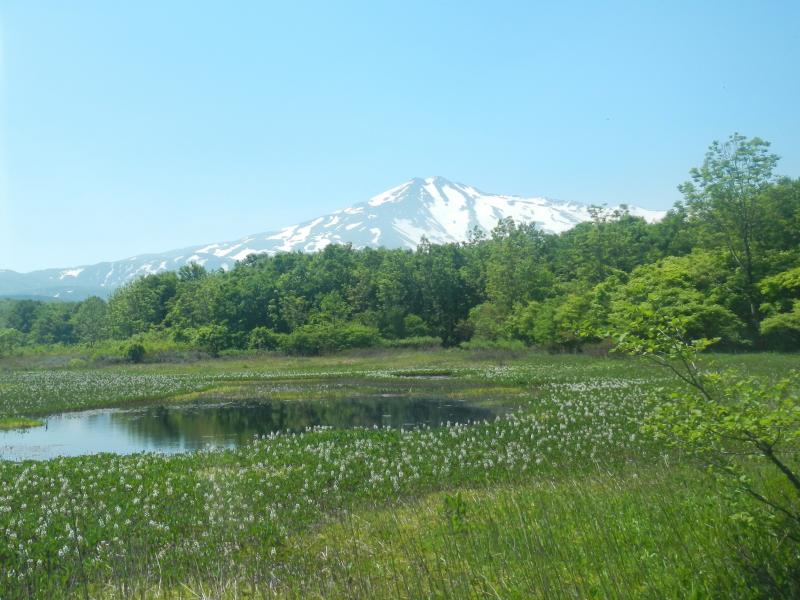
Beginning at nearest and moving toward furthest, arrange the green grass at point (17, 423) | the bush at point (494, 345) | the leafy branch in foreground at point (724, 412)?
the leafy branch in foreground at point (724, 412)
the green grass at point (17, 423)
the bush at point (494, 345)

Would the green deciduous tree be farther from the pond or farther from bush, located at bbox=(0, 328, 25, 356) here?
bush, located at bbox=(0, 328, 25, 356)

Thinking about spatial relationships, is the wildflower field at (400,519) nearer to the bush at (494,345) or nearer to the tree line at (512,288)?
the tree line at (512,288)

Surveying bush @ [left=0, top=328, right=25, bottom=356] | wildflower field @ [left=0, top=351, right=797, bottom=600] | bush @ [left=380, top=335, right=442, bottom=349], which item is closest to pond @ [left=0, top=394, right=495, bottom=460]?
wildflower field @ [left=0, top=351, right=797, bottom=600]

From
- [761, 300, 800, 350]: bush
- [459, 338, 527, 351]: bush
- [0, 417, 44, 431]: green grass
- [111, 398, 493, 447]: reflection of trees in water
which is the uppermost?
[761, 300, 800, 350]: bush

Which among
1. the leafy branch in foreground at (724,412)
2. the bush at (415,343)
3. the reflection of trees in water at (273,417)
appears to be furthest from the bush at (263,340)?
the leafy branch in foreground at (724,412)

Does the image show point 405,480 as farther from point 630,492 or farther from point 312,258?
point 312,258

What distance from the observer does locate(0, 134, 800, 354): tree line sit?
153 ft

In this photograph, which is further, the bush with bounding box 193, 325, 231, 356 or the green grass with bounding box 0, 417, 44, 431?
the bush with bounding box 193, 325, 231, 356

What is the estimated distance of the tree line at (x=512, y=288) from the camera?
4653 centimetres

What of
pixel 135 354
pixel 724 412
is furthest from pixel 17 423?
pixel 135 354

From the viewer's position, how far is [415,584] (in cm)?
588

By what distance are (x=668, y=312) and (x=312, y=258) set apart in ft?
365

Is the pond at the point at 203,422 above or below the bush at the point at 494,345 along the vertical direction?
above

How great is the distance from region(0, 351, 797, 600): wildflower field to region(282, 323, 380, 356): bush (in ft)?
183
